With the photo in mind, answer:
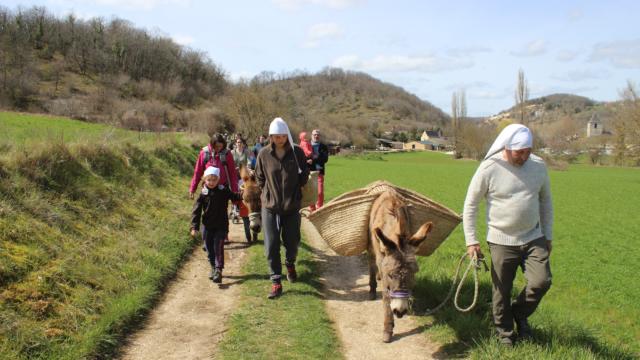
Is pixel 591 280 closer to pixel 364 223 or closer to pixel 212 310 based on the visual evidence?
pixel 364 223

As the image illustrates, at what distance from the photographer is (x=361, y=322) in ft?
18.7

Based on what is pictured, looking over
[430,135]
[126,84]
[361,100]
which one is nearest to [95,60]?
[126,84]

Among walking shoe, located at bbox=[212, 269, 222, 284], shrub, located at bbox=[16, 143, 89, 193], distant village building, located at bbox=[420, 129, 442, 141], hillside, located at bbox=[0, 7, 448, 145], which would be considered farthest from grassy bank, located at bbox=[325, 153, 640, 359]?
distant village building, located at bbox=[420, 129, 442, 141]

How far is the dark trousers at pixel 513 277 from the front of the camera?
4359mm

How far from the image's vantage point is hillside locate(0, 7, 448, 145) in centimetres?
5275

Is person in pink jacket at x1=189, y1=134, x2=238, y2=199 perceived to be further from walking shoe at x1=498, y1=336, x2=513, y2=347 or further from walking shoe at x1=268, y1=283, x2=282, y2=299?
walking shoe at x1=498, y1=336, x2=513, y2=347

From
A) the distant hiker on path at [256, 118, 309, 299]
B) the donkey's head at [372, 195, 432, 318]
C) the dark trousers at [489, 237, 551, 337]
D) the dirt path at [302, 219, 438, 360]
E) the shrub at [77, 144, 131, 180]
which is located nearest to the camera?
the dark trousers at [489, 237, 551, 337]

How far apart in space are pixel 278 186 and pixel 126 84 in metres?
80.0

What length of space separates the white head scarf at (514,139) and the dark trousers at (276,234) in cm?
345

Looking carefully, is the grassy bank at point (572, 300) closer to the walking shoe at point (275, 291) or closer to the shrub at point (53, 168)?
the walking shoe at point (275, 291)

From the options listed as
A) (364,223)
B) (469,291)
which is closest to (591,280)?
(469,291)

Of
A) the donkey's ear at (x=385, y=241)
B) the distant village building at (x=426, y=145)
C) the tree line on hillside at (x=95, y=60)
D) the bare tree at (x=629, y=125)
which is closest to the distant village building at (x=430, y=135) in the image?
the distant village building at (x=426, y=145)

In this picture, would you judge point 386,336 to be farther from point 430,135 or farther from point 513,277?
point 430,135

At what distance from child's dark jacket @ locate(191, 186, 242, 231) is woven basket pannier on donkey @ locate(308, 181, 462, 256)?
71.6 inches
